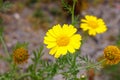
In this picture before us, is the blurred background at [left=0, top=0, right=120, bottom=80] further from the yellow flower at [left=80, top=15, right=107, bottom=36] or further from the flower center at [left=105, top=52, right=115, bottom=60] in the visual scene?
the flower center at [left=105, top=52, right=115, bottom=60]

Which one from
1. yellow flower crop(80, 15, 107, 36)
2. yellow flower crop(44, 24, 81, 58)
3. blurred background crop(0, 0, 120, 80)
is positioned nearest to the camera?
yellow flower crop(44, 24, 81, 58)

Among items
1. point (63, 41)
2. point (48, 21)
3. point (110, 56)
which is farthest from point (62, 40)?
point (48, 21)

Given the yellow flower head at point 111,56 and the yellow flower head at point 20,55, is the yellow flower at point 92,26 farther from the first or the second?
the yellow flower head at point 20,55

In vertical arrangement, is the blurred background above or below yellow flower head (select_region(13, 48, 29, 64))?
above

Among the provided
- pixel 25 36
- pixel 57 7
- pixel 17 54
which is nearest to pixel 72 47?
pixel 17 54

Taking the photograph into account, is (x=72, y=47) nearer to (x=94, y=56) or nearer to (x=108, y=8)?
(x=94, y=56)

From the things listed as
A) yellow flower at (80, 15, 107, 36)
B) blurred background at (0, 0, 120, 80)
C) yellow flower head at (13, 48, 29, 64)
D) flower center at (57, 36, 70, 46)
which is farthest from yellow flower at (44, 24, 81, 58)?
blurred background at (0, 0, 120, 80)
